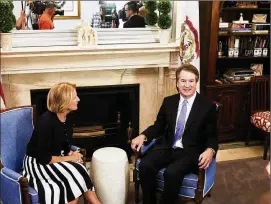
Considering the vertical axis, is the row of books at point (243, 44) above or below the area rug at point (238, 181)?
above

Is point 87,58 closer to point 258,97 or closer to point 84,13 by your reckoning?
point 84,13

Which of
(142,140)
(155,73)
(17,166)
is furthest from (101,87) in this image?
(17,166)

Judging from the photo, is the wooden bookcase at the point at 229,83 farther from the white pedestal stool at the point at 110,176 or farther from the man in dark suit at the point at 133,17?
the white pedestal stool at the point at 110,176

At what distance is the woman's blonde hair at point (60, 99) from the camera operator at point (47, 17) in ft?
3.23

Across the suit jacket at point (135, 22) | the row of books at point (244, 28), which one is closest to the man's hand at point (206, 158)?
the suit jacket at point (135, 22)

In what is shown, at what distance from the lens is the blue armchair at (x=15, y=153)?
2.17 meters

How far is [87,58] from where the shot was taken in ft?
10.8

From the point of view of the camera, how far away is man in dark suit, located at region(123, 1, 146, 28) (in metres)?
3.31

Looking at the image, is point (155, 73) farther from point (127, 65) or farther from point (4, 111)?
point (4, 111)

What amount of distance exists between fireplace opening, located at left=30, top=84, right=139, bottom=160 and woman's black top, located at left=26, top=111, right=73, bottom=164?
1.18 meters

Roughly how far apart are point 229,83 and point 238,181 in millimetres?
1098

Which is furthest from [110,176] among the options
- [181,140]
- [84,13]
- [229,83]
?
[229,83]

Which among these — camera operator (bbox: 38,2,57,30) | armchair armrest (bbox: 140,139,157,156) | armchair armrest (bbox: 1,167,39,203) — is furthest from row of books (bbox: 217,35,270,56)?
armchair armrest (bbox: 1,167,39,203)

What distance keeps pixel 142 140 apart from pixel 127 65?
3.32 ft
